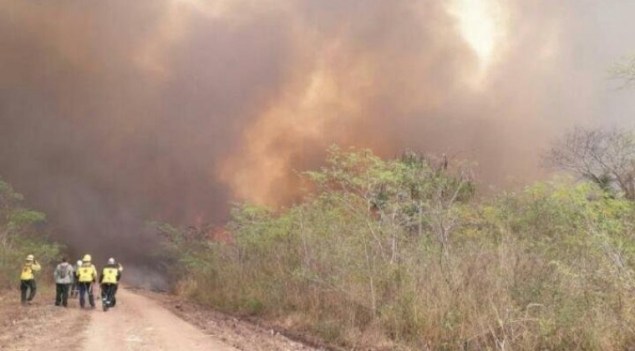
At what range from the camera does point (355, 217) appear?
20.9 m

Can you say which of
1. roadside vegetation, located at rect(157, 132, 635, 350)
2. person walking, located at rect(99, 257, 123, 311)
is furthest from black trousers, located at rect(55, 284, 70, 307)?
roadside vegetation, located at rect(157, 132, 635, 350)

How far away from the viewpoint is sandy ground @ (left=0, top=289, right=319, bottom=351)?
14.8m

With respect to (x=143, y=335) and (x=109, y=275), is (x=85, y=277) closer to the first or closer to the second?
(x=109, y=275)

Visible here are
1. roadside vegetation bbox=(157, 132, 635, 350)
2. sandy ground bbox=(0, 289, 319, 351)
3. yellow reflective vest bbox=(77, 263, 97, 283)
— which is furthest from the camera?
yellow reflective vest bbox=(77, 263, 97, 283)

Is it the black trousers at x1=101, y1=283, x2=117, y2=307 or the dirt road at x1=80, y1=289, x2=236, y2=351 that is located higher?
the black trousers at x1=101, y1=283, x2=117, y2=307

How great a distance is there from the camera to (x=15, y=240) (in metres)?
44.8

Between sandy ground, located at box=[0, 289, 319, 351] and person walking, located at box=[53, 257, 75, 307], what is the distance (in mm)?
2130

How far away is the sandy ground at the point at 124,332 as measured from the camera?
583 inches

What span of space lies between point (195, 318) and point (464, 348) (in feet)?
45.7

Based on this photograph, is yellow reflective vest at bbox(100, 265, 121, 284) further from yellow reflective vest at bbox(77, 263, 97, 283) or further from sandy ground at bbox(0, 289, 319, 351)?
sandy ground at bbox(0, 289, 319, 351)

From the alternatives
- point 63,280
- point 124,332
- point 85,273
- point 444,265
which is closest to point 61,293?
point 63,280

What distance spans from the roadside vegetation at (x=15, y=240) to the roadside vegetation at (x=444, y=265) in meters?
18.7

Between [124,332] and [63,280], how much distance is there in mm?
10796

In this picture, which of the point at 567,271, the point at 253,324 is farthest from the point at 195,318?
the point at 567,271
